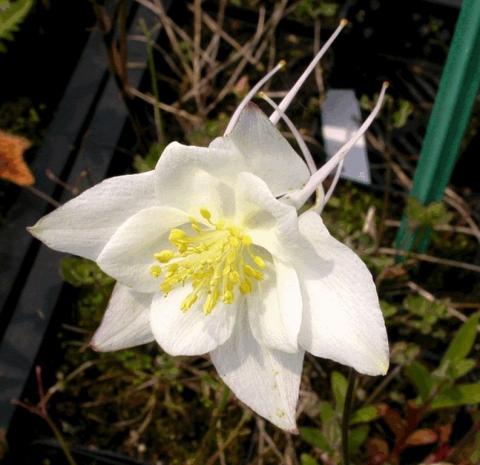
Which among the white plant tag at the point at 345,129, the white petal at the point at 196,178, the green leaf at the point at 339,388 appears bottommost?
the green leaf at the point at 339,388

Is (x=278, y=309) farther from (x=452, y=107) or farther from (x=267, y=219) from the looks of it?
(x=452, y=107)

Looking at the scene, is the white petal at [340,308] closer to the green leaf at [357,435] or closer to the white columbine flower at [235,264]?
the white columbine flower at [235,264]

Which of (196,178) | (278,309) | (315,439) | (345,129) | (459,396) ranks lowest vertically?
(315,439)

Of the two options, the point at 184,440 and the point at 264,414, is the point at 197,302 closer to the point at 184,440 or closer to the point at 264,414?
the point at 264,414

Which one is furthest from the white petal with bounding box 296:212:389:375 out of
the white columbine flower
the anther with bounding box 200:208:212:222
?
the anther with bounding box 200:208:212:222

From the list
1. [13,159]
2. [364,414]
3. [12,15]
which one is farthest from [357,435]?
[12,15]

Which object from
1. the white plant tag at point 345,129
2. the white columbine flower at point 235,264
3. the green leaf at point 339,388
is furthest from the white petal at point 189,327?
the white plant tag at point 345,129

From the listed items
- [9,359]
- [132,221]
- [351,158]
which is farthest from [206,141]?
[132,221]
